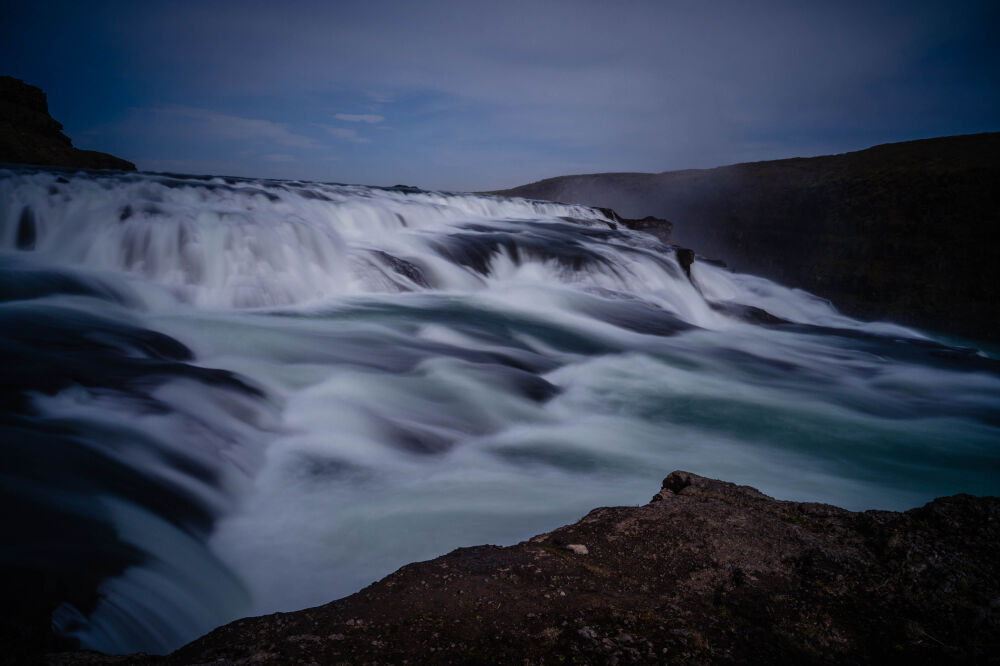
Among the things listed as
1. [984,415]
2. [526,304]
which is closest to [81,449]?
[526,304]

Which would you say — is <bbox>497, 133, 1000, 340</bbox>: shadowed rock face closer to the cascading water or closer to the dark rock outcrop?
the cascading water

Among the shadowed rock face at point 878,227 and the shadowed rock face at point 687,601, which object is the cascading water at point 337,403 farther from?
the shadowed rock face at point 878,227

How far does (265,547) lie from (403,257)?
790 cm

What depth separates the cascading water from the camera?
8.54ft

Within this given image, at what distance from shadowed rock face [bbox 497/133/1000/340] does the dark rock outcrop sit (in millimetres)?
29834

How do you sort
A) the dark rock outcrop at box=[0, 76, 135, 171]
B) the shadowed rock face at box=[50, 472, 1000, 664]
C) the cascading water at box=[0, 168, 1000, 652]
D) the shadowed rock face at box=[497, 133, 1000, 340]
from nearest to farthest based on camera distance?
the shadowed rock face at box=[50, 472, 1000, 664], the cascading water at box=[0, 168, 1000, 652], the shadowed rock face at box=[497, 133, 1000, 340], the dark rock outcrop at box=[0, 76, 135, 171]

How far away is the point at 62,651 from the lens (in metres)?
1.51

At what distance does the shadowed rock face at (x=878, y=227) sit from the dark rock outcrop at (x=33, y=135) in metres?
29.8

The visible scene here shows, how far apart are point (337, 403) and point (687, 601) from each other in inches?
142

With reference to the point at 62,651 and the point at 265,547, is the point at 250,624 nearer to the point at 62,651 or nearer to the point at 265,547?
the point at 62,651

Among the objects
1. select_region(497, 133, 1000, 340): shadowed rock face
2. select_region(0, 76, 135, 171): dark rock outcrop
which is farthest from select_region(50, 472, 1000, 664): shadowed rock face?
select_region(0, 76, 135, 171): dark rock outcrop

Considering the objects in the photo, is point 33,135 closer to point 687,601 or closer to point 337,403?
point 337,403

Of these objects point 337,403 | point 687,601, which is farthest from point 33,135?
point 687,601

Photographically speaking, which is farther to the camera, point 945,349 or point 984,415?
point 945,349
